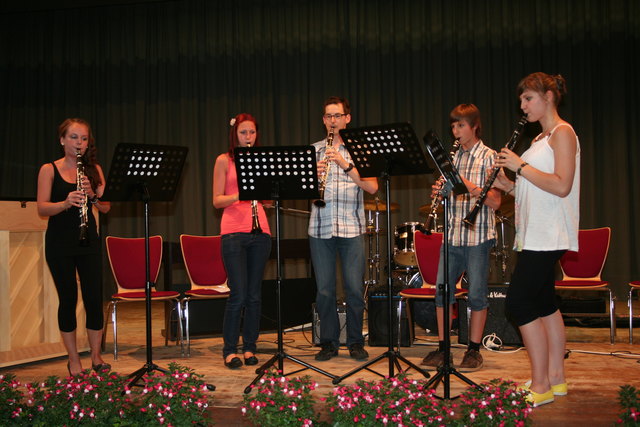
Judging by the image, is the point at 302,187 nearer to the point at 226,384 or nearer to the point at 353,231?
the point at 353,231

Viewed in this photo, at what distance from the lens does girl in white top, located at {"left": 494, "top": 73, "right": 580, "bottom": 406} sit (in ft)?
11.0

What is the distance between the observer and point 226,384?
4246 millimetres

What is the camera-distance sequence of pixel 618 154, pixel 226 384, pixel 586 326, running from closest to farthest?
pixel 226 384 → pixel 586 326 → pixel 618 154

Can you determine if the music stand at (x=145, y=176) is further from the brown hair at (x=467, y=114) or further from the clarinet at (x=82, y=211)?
the brown hair at (x=467, y=114)

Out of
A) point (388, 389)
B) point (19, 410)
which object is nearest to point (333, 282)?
point (388, 389)

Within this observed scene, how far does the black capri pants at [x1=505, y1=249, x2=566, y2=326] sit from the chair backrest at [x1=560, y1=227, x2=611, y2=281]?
2.44 metres

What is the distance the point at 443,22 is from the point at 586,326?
502cm

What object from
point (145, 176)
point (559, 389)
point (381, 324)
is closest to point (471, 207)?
point (559, 389)

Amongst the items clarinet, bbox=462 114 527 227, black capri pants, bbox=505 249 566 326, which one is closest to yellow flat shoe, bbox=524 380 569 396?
black capri pants, bbox=505 249 566 326

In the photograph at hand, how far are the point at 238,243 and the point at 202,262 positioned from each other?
1.47 metres

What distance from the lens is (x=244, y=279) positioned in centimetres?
469

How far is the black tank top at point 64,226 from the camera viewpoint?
4.31m

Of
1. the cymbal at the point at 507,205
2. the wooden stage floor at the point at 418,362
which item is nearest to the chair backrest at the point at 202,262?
the wooden stage floor at the point at 418,362

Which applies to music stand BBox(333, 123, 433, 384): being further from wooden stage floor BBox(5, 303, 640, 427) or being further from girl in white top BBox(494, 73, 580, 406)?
wooden stage floor BBox(5, 303, 640, 427)
